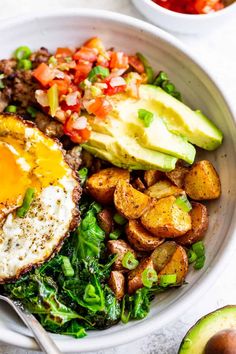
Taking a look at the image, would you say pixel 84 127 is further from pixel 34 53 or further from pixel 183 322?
pixel 183 322

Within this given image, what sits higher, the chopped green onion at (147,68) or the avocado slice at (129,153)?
the chopped green onion at (147,68)

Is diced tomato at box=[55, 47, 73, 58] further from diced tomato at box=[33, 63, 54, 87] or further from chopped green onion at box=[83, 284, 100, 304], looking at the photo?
chopped green onion at box=[83, 284, 100, 304]

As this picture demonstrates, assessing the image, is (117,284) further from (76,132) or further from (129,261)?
(76,132)

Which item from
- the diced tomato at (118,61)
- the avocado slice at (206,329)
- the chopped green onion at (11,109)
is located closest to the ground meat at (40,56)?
the chopped green onion at (11,109)

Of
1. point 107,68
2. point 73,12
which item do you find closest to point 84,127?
point 107,68

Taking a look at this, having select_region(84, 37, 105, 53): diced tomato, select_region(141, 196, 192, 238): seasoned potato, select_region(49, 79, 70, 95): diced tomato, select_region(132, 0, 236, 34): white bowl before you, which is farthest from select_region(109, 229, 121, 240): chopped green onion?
select_region(132, 0, 236, 34): white bowl

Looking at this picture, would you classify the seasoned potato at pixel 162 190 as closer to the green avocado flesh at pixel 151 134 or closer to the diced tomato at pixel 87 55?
the green avocado flesh at pixel 151 134
